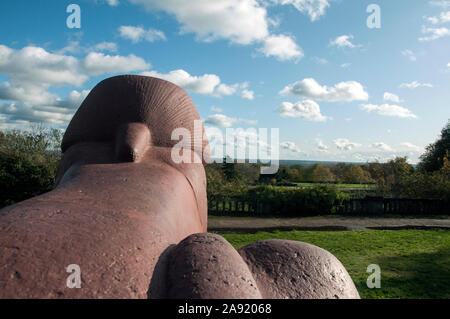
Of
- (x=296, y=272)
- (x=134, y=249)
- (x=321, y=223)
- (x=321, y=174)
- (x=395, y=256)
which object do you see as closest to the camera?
(x=134, y=249)

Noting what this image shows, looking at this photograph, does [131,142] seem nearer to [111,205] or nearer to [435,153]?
[111,205]

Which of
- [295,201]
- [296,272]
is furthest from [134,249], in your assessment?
[295,201]

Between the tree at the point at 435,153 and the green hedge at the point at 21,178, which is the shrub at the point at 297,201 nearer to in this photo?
the green hedge at the point at 21,178

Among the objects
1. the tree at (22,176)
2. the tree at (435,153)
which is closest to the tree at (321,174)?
the tree at (435,153)

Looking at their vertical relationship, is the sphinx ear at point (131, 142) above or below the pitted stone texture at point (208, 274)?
above

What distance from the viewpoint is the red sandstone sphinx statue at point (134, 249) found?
60.7 inches

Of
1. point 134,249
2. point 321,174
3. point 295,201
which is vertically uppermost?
point 321,174

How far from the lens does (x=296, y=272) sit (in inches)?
78.6

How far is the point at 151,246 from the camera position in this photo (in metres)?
1.91

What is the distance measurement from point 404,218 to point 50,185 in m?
16.0

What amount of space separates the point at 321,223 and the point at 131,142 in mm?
13464

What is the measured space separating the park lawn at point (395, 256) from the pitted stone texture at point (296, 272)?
14.4 feet

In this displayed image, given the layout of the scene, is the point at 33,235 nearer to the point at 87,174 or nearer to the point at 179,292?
the point at 179,292
